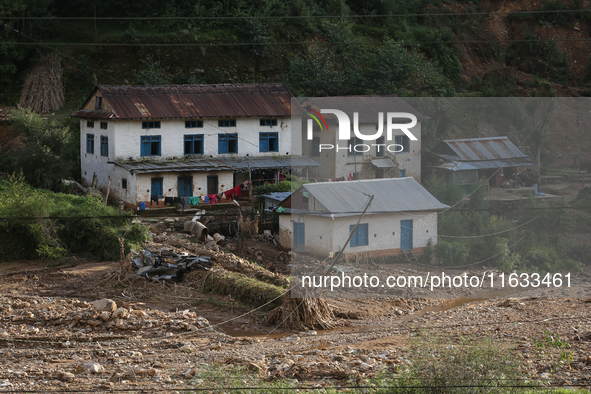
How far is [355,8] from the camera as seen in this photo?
4244 centimetres

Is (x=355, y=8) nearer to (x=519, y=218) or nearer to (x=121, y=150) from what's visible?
(x=121, y=150)

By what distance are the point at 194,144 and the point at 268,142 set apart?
10.6 ft

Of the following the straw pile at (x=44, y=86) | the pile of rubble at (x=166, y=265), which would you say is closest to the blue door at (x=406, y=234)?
the pile of rubble at (x=166, y=265)

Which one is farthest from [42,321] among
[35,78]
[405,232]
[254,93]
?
[35,78]

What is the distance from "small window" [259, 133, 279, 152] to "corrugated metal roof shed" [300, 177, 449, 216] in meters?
15.4

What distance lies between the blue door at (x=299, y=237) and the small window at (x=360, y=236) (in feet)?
3.75

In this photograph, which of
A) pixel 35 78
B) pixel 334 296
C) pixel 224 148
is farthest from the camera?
pixel 35 78

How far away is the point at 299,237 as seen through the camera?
1417 centimetres

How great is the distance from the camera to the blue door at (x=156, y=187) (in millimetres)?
25406

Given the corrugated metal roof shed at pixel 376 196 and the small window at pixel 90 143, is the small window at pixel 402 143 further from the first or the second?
the small window at pixel 90 143

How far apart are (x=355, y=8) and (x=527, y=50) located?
1147 centimetres

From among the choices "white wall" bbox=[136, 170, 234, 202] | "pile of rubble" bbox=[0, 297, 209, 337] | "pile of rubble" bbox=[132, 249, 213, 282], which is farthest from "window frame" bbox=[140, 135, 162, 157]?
"pile of rubble" bbox=[0, 297, 209, 337]

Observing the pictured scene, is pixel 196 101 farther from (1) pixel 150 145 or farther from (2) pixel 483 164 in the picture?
(2) pixel 483 164

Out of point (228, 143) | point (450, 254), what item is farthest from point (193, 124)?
point (450, 254)
